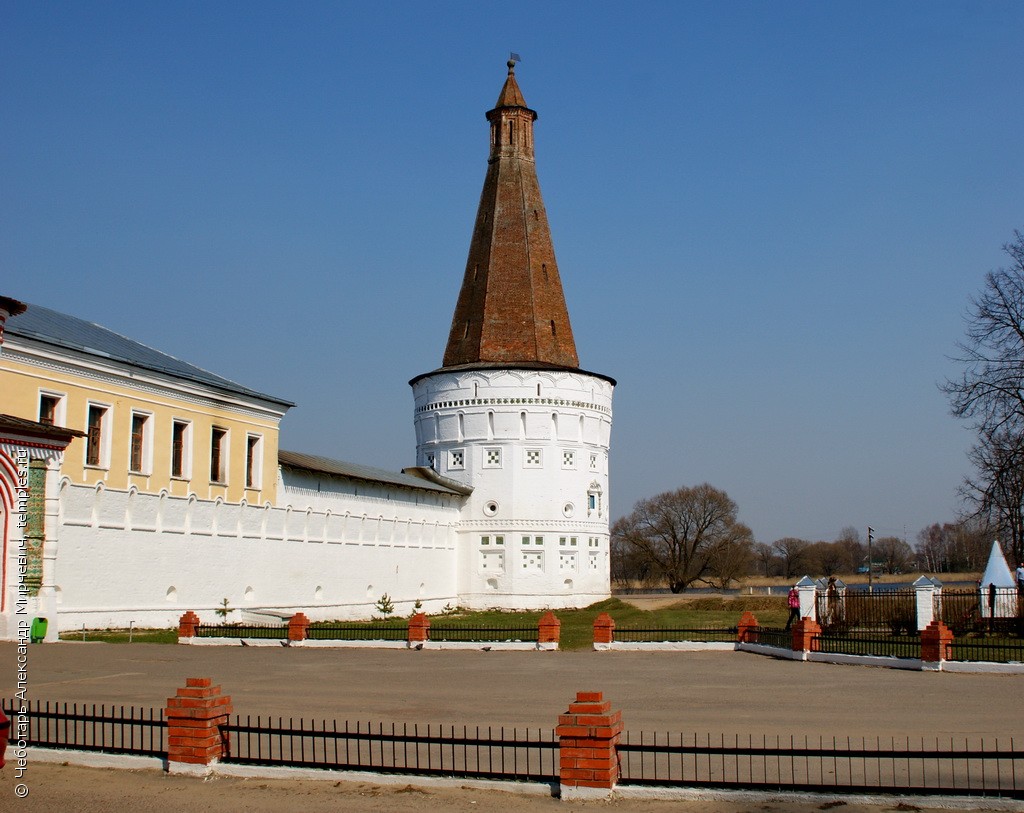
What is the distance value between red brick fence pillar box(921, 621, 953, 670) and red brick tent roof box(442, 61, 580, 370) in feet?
96.9

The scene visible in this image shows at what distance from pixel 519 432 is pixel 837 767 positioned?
37.2 m

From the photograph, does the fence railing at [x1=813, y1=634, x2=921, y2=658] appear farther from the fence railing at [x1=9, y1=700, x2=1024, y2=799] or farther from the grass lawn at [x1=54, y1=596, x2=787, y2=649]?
the fence railing at [x1=9, y1=700, x2=1024, y2=799]

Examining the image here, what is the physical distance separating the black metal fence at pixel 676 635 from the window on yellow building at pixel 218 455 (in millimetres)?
13407

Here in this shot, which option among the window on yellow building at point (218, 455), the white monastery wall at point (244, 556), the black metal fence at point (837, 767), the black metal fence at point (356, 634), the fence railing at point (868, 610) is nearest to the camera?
the black metal fence at point (837, 767)

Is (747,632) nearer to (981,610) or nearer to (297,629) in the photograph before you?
(981,610)

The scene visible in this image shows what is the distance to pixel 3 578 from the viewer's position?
2256cm

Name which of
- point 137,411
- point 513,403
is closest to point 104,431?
point 137,411

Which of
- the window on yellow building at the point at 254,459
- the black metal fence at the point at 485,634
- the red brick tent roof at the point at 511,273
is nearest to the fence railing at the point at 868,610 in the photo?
the black metal fence at the point at 485,634

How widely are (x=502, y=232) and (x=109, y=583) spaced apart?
27.6 meters

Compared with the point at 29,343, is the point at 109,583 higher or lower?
lower

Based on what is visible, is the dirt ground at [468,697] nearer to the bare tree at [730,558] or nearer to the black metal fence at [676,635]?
the black metal fence at [676,635]

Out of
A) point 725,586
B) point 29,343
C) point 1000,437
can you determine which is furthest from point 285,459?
point 725,586

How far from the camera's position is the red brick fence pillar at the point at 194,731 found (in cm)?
1003

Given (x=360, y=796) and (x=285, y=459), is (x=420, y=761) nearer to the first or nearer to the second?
(x=360, y=796)
